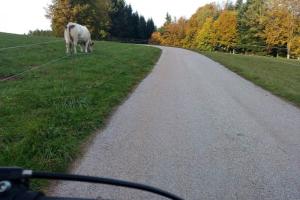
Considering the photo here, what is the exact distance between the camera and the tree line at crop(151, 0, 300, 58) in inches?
1657

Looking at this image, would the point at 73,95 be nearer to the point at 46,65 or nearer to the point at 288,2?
the point at 46,65

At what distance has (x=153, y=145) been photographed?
5.29m

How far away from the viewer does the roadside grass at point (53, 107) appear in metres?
4.50

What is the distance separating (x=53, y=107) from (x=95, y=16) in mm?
44894

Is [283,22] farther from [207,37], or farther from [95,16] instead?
[95,16]

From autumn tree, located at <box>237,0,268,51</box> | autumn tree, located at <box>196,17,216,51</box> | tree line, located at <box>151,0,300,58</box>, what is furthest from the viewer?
autumn tree, located at <box>196,17,216,51</box>

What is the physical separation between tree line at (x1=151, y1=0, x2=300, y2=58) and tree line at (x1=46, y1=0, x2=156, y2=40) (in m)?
9.28

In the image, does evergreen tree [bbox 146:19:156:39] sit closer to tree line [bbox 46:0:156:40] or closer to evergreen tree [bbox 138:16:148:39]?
evergreen tree [bbox 138:16:148:39]

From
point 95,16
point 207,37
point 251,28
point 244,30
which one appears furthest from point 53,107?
point 207,37

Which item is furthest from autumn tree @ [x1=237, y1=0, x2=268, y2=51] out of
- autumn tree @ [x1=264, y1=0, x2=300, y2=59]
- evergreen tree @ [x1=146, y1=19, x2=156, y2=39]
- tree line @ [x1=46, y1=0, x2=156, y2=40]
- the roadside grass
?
the roadside grass

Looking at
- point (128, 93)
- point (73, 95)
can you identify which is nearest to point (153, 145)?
point (73, 95)

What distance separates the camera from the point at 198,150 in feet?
17.0

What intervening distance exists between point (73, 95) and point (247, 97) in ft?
15.9

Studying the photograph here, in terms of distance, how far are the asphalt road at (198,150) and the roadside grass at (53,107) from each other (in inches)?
12.5
